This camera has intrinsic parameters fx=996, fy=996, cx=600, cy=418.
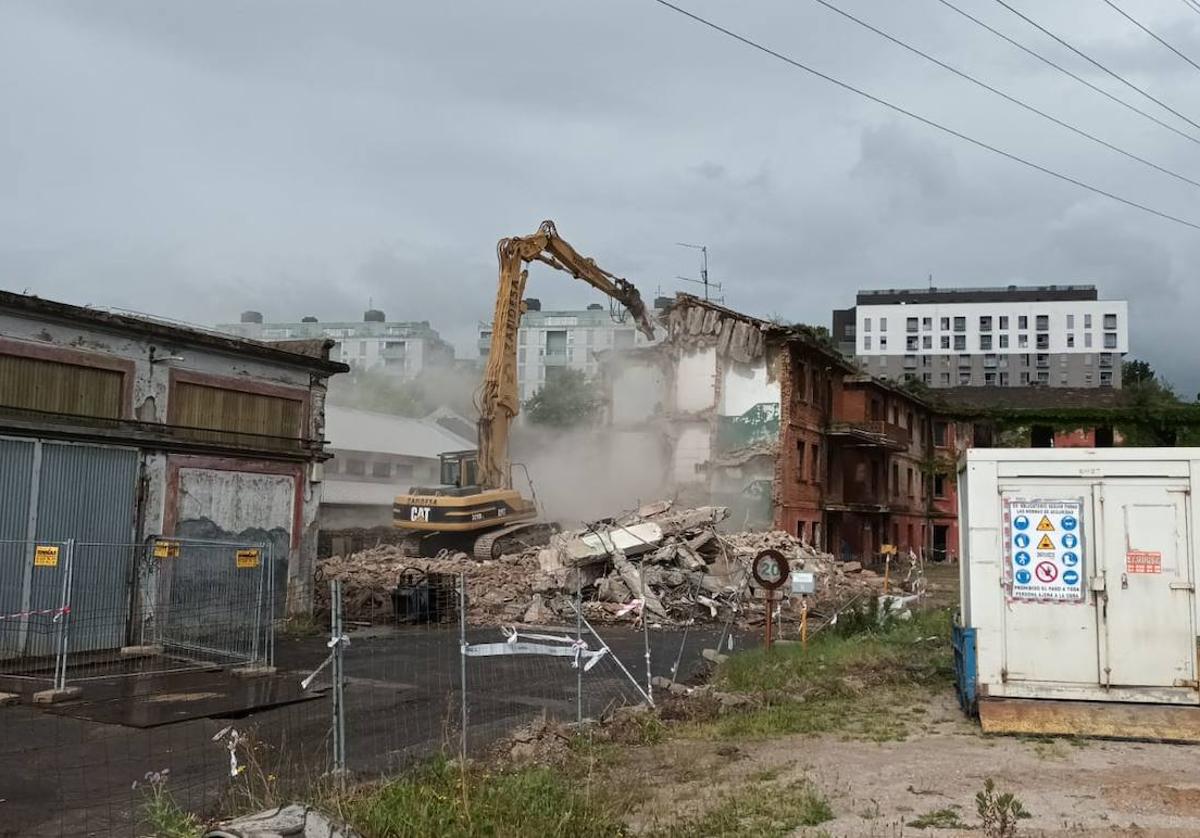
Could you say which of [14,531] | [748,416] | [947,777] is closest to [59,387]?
[14,531]

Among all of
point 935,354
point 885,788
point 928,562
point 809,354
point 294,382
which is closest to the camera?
point 885,788

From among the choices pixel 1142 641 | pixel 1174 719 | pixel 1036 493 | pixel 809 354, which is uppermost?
pixel 809 354

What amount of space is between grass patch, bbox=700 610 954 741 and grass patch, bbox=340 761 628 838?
3.59 metres

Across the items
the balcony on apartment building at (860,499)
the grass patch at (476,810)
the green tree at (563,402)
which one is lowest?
the grass patch at (476,810)

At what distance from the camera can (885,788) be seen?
7473 millimetres

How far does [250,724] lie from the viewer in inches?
446

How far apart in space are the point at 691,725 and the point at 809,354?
31.6 metres

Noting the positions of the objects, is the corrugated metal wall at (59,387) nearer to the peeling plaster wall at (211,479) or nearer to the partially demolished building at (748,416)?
the peeling plaster wall at (211,479)

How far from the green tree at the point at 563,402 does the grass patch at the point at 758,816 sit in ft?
119

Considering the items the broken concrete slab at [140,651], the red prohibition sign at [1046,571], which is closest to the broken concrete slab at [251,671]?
the broken concrete slab at [140,651]

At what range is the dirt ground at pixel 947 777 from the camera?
21.5 ft

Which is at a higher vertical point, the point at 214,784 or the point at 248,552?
the point at 248,552

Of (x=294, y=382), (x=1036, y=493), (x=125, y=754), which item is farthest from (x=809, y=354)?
(x=125, y=754)

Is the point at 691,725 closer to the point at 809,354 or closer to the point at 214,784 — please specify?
the point at 214,784
